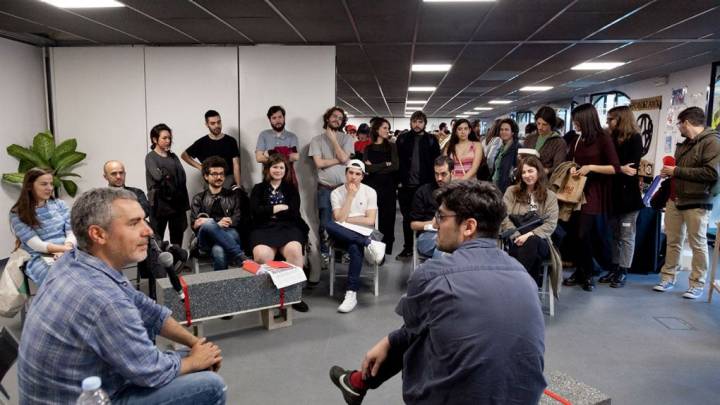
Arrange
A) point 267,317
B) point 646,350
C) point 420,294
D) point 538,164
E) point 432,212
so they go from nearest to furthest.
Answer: point 420,294
point 646,350
point 267,317
point 538,164
point 432,212

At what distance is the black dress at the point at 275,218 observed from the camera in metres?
3.72

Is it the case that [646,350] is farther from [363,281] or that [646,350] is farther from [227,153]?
[227,153]

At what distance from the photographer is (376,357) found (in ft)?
5.15

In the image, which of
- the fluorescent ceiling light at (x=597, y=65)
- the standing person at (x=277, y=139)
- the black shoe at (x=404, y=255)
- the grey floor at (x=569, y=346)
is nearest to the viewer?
the grey floor at (x=569, y=346)

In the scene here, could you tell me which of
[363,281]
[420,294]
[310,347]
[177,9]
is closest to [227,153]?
[177,9]

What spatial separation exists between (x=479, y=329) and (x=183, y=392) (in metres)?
1.02

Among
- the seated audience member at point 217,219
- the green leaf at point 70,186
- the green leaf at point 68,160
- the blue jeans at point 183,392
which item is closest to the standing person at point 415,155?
the seated audience member at point 217,219

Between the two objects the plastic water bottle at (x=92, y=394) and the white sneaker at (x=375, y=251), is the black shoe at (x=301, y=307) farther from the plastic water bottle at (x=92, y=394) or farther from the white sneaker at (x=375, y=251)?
the plastic water bottle at (x=92, y=394)

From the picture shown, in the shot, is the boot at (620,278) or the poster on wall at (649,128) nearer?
the boot at (620,278)

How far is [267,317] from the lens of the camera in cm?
332

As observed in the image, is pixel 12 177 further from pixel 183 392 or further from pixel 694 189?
pixel 694 189

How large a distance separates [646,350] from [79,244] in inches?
131

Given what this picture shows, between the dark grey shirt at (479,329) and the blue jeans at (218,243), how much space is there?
2630mm

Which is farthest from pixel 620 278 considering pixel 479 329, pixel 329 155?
pixel 479 329
